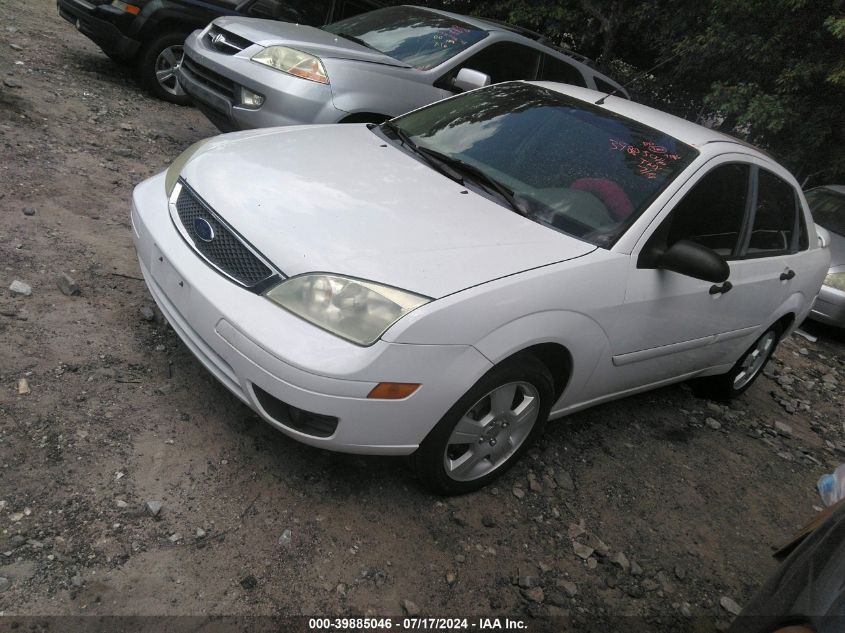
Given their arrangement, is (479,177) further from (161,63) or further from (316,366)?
(161,63)

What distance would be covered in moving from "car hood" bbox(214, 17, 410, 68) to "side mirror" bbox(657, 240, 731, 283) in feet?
11.0

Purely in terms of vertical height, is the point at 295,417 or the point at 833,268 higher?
the point at 295,417

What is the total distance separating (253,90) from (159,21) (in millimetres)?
2507

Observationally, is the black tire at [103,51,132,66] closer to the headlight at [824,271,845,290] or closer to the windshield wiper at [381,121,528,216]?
the windshield wiper at [381,121,528,216]

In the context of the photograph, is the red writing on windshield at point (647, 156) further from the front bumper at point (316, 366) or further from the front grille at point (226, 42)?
the front grille at point (226, 42)

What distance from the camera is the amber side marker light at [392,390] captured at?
239 cm

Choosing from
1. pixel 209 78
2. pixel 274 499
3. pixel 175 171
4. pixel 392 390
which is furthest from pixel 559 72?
pixel 274 499

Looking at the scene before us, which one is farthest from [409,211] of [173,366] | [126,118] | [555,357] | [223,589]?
[126,118]

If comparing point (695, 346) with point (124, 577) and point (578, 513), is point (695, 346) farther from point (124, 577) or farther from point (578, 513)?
point (124, 577)

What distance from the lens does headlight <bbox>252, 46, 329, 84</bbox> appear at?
17.1 feet

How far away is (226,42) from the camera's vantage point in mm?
5664

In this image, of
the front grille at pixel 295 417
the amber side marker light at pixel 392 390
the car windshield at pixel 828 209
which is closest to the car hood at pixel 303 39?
the front grille at pixel 295 417

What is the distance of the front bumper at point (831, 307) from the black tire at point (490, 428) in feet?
16.2

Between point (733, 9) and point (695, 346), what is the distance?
8890 millimetres
